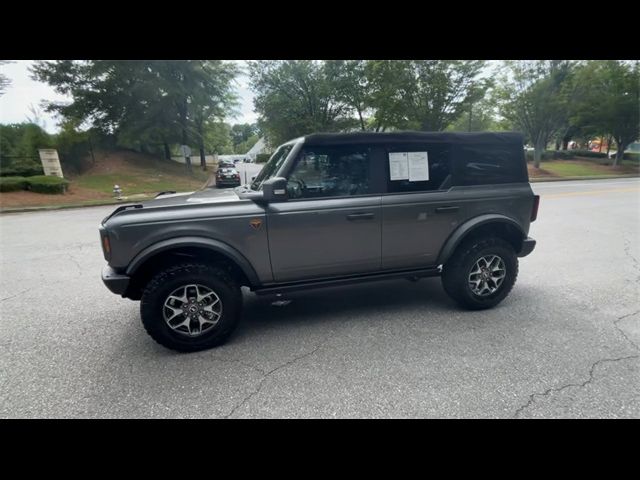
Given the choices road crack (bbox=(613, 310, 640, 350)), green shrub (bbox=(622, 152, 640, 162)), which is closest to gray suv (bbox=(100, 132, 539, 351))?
road crack (bbox=(613, 310, 640, 350))

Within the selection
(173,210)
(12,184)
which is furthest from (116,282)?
(12,184)

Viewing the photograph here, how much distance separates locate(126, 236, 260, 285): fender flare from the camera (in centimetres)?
273

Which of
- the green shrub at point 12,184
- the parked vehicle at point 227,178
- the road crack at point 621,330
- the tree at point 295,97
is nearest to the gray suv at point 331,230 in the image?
the road crack at point 621,330

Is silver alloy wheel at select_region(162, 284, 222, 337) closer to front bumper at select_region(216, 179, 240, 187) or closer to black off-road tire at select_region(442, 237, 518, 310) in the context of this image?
black off-road tire at select_region(442, 237, 518, 310)

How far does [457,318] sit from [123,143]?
1140 inches

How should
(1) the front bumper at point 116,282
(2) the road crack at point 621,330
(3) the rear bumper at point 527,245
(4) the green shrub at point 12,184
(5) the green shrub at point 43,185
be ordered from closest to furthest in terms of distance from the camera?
(1) the front bumper at point 116,282, (2) the road crack at point 621,330, (3) the rear bumper at point 527,245, (4) the green shrub at point 12,184, (5) the green shrub at point 43,185

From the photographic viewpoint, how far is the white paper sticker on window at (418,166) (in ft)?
10.9

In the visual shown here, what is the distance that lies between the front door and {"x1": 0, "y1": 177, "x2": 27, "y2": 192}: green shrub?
1872cm

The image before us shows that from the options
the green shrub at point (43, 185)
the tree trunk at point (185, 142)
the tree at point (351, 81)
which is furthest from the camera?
the tree trunk at point (185, 142)

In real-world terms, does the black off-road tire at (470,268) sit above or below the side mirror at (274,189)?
below

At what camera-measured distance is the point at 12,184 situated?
1502 cm

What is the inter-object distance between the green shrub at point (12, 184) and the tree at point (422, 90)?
2156cm

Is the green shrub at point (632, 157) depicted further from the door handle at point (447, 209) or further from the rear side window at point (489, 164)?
the door handle at point (447, 209)
